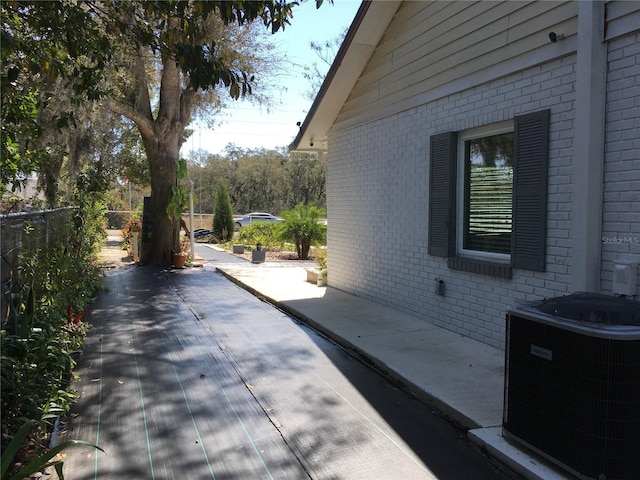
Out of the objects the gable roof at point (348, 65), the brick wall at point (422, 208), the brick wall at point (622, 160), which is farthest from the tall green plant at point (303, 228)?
the brick wall at point (622, 160)

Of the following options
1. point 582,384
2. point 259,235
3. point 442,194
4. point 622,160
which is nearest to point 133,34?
point 442,194

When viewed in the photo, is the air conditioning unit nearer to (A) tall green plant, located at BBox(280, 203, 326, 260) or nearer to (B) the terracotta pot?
(B) the terracotta pot

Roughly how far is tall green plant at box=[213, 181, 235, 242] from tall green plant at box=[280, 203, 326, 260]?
35.2 feet

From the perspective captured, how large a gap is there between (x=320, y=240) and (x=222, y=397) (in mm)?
14440

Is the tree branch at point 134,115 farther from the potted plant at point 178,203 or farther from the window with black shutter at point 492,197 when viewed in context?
the window with black shutter at point 492,197

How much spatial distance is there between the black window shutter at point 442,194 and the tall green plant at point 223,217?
22.7m

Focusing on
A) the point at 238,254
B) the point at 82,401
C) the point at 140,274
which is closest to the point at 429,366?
the point at 82,401

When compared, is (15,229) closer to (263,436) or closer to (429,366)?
(263,436)

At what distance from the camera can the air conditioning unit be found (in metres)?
2.94

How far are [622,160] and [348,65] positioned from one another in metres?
5.47

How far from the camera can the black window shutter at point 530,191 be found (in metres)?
5.34

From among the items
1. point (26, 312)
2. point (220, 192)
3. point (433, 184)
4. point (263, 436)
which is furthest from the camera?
point (220, 192)

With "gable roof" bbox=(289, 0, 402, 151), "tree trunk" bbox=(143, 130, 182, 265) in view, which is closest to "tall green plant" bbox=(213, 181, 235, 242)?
"tree trunk" bbox=(143, 130, 182, 265)

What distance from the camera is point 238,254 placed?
68.7 ft
